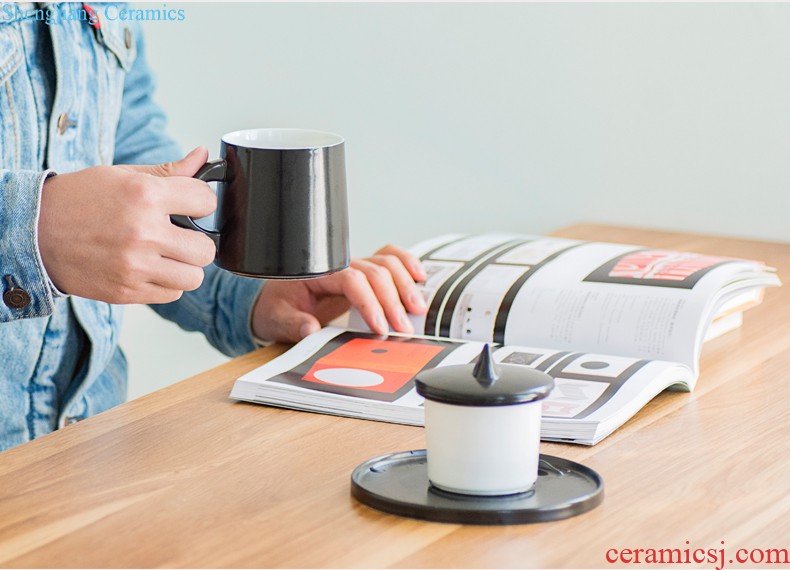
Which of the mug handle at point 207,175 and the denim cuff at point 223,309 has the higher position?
the mug handle at point 207,175

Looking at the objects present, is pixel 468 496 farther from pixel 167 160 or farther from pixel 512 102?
pixel 512 102

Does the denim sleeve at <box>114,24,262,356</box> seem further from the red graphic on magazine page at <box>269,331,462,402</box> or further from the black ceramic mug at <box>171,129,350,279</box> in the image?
the black ceramic mug at <box>171,129,350,279</box>

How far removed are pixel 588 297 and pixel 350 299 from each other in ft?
0.77

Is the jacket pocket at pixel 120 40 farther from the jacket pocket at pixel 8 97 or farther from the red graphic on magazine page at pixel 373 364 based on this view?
the red graphic on magazine page at pixel 373 364

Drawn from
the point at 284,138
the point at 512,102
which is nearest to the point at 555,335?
the point at 284,138

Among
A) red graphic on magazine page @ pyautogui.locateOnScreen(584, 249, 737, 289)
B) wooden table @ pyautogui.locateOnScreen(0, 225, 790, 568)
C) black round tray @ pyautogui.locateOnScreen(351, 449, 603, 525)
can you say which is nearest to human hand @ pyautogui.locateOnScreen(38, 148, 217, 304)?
wooden table @ pyautogui.locateOnScreen(0, 225, 790, 568)

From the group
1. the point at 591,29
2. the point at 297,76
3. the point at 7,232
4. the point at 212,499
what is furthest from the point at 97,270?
the point at 297,76

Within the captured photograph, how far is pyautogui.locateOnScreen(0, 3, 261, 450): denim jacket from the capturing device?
1.04 metres

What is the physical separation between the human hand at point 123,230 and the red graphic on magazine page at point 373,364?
0.55ft

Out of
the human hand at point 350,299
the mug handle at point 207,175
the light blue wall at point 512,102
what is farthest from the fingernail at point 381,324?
the light blue wall at point 512,102

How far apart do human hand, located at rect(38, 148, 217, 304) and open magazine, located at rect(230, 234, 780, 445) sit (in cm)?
14

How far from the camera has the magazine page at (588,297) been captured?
915mm

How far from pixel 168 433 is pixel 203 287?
1.42ft

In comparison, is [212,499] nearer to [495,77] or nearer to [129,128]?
[129,128]
